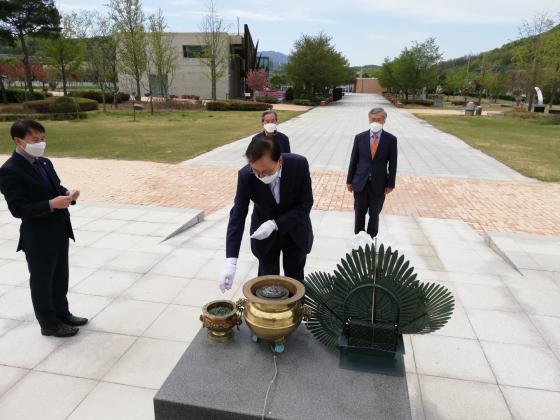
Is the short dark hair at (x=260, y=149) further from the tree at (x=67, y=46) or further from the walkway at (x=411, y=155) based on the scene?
the tree at (x=67, y=46)

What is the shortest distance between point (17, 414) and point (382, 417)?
7.68 feet

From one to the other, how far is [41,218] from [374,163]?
385cm

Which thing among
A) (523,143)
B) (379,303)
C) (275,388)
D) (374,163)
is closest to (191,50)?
(523,143)

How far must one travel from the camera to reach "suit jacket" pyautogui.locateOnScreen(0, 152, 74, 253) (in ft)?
9.46

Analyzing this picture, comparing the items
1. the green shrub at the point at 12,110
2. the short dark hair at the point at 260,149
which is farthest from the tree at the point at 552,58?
the green shrub at the point at 12,110

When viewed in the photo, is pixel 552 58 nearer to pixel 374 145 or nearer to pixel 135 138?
pixel 135 138

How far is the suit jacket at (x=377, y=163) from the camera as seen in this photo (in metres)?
5.23

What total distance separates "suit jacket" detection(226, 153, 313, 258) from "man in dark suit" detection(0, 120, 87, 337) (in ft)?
4.51

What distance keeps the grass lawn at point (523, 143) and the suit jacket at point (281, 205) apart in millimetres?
10346

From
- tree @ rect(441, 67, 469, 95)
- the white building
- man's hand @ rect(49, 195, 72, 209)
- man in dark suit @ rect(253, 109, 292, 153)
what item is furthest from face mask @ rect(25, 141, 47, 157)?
tree @ rect(441, 67, 469, 95)

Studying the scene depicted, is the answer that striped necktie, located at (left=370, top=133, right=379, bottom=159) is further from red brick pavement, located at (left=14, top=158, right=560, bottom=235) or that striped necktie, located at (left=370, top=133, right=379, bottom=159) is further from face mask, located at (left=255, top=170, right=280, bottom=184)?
face mask, located at (left=255, top=170, right=280, bottom=184)

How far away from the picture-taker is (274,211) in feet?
9.00

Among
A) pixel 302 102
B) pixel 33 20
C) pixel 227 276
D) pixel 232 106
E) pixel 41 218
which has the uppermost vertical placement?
pixel 33 20

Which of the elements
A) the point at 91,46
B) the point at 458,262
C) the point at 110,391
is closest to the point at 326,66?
the point at 91,46
